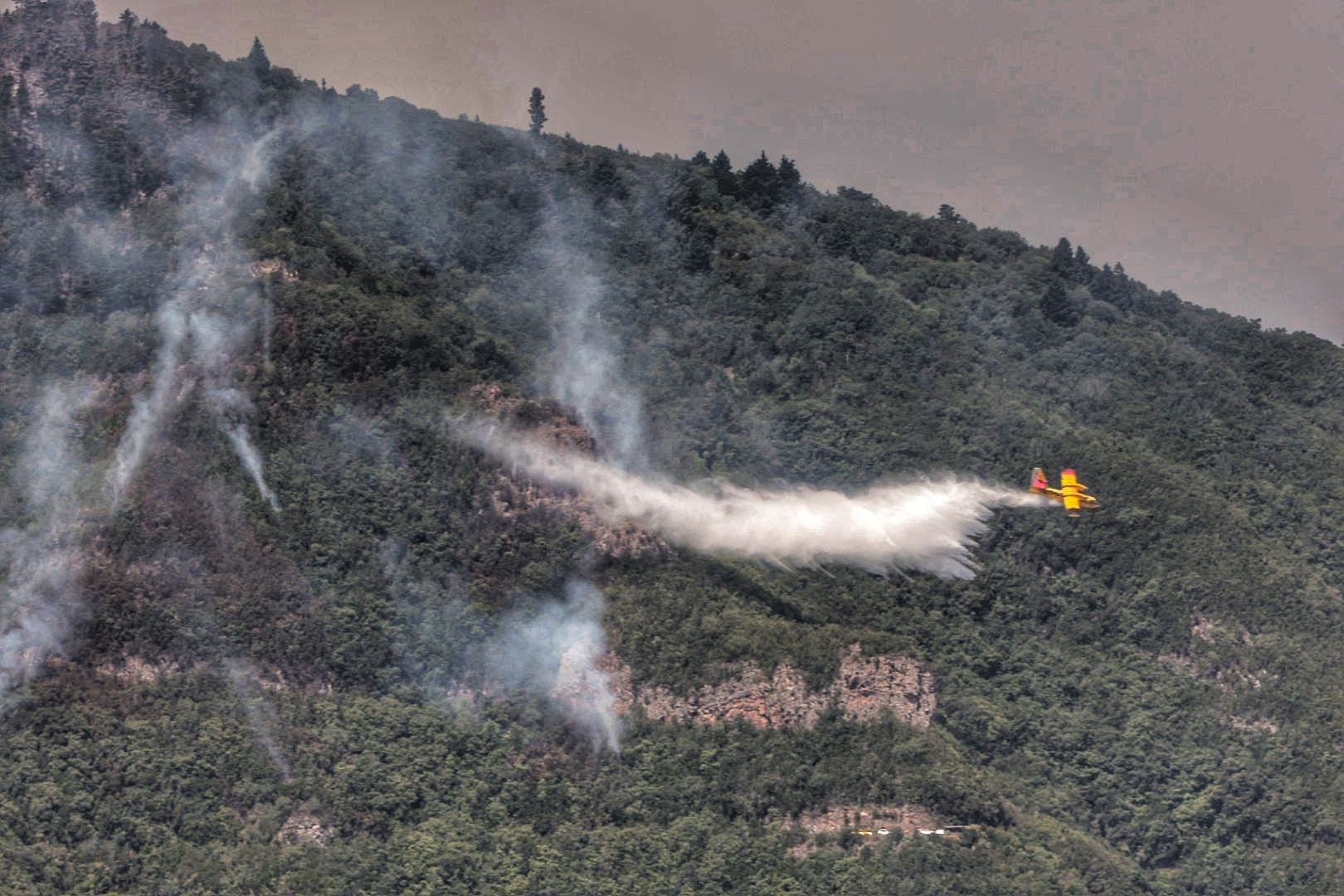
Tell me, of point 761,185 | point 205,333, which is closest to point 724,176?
point 761,185

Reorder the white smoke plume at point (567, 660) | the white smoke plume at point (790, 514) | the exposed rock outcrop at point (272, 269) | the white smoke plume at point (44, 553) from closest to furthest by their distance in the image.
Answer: the white smoke plume at point (44, 553)
the white smoke plume at point (567, 660)
the white smoke plume at point (790, 514)
the exposed rock outcrop at point (272, 269)

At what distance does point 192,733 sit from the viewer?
9706 cm

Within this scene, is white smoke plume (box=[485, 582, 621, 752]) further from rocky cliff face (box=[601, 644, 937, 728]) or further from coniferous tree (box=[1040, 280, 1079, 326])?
coniferous tree (box=[1040, 280, 1079, 326])

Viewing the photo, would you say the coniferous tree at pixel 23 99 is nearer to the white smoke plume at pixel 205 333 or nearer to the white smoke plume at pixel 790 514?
the white smoke plume at pixel 205 333

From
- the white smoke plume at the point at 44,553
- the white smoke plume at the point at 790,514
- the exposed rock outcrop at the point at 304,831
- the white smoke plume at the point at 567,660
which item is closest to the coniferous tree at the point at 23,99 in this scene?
the white smoke plume at the point at 44,553

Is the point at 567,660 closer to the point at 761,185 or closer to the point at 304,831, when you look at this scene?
the point at 304,831

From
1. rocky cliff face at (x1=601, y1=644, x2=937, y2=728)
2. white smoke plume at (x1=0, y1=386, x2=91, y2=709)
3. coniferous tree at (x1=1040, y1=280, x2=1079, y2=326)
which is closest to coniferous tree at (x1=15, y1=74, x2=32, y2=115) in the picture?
white smoke plume at (x1=0, y1=386, x2=91, y2=709)

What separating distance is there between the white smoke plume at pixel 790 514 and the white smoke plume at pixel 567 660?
3.94 meters

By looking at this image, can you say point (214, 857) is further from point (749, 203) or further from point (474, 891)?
point (749, 203)

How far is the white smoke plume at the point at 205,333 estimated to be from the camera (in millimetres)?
104188

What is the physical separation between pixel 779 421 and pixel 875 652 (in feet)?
52.7

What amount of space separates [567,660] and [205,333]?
16.5 metres

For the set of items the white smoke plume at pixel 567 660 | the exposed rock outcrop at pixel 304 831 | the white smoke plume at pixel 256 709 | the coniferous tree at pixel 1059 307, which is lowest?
the exposed rock outcrop at pixel 304 831

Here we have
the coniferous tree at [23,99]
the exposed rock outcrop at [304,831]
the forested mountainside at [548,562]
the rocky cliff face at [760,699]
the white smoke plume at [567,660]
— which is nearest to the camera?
the exposed rock outcrop at [304,831]
